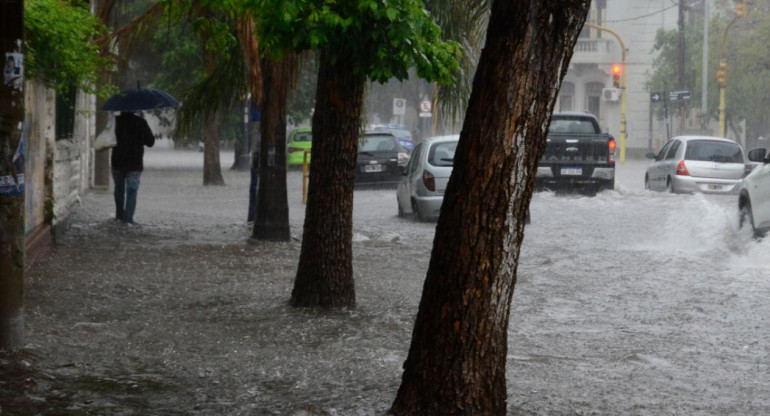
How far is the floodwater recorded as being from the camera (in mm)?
6992

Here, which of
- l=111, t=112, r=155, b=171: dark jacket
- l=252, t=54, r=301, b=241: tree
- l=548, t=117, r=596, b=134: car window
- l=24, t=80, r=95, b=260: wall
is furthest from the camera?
l=548, t=117, r=596, b=134: car window

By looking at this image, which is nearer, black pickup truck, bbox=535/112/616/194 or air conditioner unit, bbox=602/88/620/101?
black pickup truck, bbox=535/112/616/194

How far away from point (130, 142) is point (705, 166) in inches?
525

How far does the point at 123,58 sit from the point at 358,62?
703 cm

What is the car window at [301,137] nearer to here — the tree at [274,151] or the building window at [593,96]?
the tree at [274,151]

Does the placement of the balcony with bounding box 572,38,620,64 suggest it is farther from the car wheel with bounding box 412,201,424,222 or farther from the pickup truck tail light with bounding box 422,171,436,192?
the pickup truck tail light with bounding box 422,171,436,192

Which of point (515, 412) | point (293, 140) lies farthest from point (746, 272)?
point (293, 140)

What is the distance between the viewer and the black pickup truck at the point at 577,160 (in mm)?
24766

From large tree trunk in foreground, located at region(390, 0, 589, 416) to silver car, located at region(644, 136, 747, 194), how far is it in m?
20.9

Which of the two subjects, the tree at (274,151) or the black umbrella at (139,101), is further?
the black umbrella at (139,101)

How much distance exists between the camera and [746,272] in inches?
526

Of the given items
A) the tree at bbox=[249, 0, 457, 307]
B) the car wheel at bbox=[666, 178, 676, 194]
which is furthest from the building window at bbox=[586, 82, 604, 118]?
the tree at bbox=[249, 0, 457, 307]

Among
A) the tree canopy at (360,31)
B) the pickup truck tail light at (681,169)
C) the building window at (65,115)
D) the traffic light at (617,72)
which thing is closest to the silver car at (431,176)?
the building window at (65,115)

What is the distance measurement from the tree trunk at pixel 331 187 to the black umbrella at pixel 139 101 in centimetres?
859
